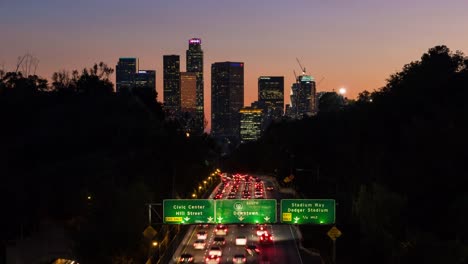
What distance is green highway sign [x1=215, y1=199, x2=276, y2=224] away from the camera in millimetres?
38938

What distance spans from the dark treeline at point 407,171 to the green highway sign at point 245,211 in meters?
5.32

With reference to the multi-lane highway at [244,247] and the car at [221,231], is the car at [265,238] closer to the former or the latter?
the multi-lane highway at [244,247]

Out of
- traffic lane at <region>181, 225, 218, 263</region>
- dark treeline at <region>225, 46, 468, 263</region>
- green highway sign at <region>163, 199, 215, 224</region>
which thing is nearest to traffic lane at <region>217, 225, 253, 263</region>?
traffic lane at <region>181, 225, 218, 263</region>

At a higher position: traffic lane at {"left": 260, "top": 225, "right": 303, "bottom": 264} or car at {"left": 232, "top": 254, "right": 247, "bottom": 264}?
car at {"left": 232, "top": 254, "right": 247, "bottom": 264}

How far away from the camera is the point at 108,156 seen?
2852 inches

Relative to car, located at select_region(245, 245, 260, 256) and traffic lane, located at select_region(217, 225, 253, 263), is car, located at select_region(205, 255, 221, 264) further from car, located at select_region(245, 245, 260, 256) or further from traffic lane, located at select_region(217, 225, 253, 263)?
car, located at select_region(245, 245, 260, 256)

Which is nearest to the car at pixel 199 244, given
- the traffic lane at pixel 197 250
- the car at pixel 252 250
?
the traffic lane at pixel 197 250

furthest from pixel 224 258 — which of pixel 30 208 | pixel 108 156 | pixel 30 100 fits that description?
pixel 30 100

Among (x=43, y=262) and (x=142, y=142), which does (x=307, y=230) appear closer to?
(x=43, y=262)

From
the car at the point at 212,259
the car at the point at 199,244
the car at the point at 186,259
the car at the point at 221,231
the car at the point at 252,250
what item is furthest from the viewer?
the car at the point at 221,231

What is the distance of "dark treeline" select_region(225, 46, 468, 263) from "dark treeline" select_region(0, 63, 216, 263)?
1449 cm

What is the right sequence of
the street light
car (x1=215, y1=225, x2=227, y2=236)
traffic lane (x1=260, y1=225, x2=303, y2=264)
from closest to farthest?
the street light
traffic lane (x1=260, y1=225, x2=303, y2=264)
car (x1=215, y1=225, x2=227, y2=236)

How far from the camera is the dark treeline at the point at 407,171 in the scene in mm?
36594

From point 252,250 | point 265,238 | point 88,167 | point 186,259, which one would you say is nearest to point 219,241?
point 265,238
